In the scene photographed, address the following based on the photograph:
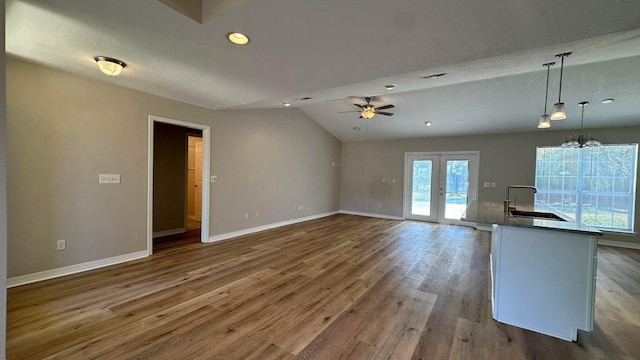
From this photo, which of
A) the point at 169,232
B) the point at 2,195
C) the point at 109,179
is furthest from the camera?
the point at 169,232

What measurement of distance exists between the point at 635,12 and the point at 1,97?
3.77 metres

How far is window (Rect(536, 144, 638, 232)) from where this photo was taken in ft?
17.2

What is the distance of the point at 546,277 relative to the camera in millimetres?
2160

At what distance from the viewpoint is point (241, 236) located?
516 centimetres

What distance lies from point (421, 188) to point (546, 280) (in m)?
5.45

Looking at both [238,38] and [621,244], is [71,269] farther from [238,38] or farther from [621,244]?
[621,244]

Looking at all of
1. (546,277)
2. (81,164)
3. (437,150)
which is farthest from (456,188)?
(81,164)

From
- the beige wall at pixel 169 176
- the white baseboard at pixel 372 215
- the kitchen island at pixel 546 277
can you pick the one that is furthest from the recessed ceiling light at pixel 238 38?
the white baseboard at pixel 372 215

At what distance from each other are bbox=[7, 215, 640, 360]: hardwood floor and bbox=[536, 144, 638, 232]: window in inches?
69.5

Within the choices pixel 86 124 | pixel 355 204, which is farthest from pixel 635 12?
pixel 355 204

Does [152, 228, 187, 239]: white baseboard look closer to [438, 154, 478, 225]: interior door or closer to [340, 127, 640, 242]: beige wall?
[340, 127, 640, 242]: beige wall

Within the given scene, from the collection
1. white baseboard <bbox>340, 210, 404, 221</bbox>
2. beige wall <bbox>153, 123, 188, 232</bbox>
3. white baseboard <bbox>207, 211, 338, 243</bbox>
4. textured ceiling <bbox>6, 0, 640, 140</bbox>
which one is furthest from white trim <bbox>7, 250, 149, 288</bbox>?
white baseboard <bbox>340, 210, 404, 221</bbox>

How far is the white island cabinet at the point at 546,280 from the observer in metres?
2.04

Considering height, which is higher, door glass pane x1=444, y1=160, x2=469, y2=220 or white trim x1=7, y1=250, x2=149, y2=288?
door glass pane x1=444, y1=160, x2=469, y2=220
